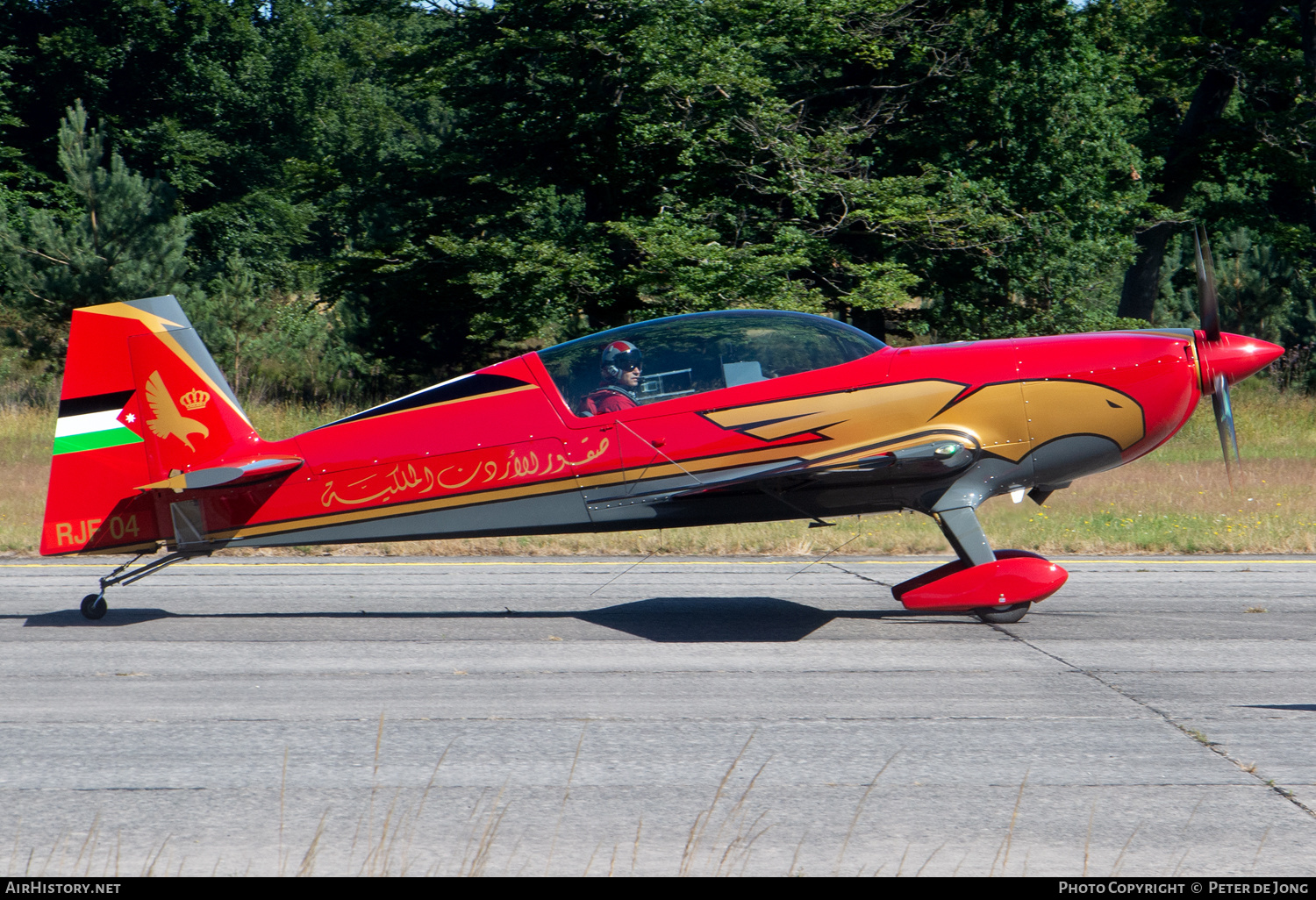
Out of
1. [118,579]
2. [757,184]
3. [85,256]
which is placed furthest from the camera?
[85,256]

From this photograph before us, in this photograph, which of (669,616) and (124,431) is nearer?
(124,431)

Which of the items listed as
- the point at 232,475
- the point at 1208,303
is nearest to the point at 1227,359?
the point at 1208,303

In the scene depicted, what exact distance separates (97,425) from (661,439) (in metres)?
4.09

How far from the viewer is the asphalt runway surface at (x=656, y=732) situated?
387 centimetres

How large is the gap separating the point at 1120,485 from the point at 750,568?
306 inches

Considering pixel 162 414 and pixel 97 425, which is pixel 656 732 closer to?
pixel 162 414

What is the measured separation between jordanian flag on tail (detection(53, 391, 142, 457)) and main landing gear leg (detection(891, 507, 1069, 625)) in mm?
5661

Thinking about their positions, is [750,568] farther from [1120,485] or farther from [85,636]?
[1120,485]

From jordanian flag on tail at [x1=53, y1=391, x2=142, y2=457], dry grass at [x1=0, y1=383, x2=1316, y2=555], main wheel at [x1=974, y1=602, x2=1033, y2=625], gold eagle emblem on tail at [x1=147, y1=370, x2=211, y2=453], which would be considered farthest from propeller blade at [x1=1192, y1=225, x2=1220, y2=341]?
jordanian flag on tail at [x1=53, y1=391, x2=142, y2=457]

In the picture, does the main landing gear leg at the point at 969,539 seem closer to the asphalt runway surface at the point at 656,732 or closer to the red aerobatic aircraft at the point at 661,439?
the red aerobatic aircraft at the point at 661,439

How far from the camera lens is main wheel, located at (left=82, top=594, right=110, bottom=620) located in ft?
26.1

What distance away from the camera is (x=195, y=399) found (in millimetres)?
7910

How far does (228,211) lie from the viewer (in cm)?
3647

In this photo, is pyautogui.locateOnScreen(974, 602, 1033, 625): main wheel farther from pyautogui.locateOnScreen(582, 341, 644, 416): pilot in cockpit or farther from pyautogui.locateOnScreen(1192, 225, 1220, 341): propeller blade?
pyautogui.locateOnScreen(582, 341, 644, 416): pilot in cockpit
